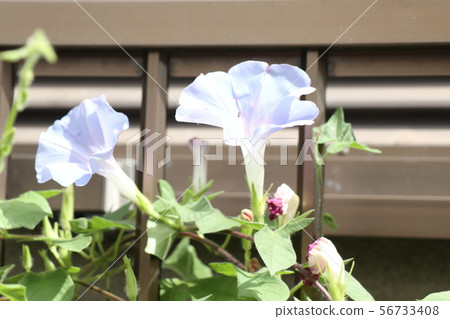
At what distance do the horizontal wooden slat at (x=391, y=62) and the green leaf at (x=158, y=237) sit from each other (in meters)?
0.36

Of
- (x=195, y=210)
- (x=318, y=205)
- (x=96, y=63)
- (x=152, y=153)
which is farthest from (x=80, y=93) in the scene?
(x=318, y=205)

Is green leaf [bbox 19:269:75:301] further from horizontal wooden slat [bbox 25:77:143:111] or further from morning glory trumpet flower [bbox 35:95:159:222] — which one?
horizontal wooden slat [bbox 25:77:143:111]

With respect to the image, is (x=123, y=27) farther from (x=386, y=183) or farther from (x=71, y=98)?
(x=386, y=183)

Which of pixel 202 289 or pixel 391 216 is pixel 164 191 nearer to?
pixel 202 289

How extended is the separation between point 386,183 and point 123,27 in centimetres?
59

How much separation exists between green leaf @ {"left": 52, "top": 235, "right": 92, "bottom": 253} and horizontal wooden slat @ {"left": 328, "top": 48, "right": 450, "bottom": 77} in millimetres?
454

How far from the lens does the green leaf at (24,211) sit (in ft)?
2.35

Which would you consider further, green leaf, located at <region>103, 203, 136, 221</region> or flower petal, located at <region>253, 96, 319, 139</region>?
green leaf, located at <region>103, 203, 136, 221</region>

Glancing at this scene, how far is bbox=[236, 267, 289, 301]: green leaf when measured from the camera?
634 mm

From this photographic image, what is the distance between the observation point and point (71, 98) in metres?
1.18

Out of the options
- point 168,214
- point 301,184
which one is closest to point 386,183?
point 301,184

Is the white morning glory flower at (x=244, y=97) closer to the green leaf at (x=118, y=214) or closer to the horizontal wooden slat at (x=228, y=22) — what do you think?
the horizontal wooden slat at (x=228, y=22)

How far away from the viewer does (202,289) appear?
2.70ft

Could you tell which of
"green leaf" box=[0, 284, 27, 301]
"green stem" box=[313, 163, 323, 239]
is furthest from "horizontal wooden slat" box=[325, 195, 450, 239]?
"green leaf" box=[0, 284, 27, 301]
